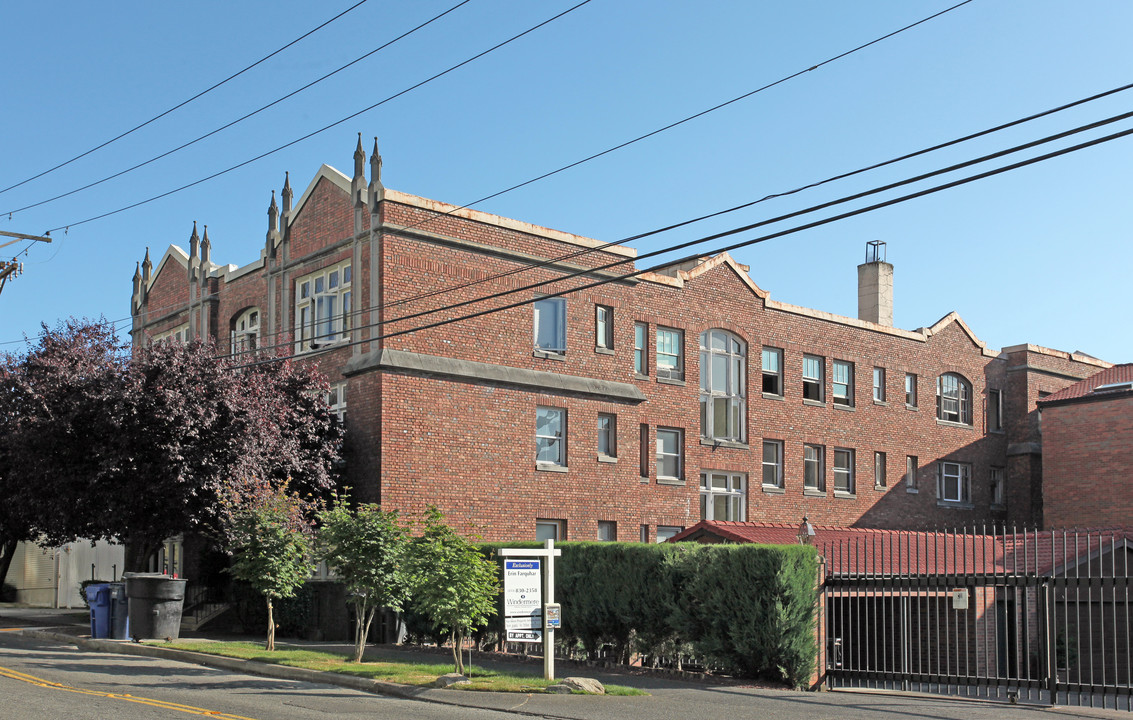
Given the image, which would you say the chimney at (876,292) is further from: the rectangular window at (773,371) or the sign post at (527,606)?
the sign post at (527,606)

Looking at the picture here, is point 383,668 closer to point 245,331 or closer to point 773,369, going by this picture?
point 245,331

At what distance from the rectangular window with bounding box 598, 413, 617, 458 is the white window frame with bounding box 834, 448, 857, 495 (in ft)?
37.0

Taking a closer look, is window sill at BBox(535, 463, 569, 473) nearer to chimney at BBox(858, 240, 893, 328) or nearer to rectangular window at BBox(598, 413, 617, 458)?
rectangular window at BBox(598, 413, 617, 458)

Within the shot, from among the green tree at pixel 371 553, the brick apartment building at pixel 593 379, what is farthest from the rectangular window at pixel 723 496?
the green tree at pixel 371 553

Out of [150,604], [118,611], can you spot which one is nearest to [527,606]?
[150,604]

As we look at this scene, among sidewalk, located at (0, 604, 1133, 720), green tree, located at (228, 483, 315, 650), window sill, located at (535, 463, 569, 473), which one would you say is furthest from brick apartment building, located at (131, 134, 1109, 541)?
sidewalk, located at (0, 604, 1133, 720)

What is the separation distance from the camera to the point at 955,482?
44.2m

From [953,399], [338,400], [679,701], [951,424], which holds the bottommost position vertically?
[679,701]

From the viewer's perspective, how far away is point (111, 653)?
72.3 feet

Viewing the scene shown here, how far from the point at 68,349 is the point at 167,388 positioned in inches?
134

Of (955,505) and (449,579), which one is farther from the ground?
(955,505)

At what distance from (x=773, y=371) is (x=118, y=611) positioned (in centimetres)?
2246

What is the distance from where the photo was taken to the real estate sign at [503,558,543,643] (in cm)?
1733

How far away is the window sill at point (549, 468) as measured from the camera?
98.8 feet
